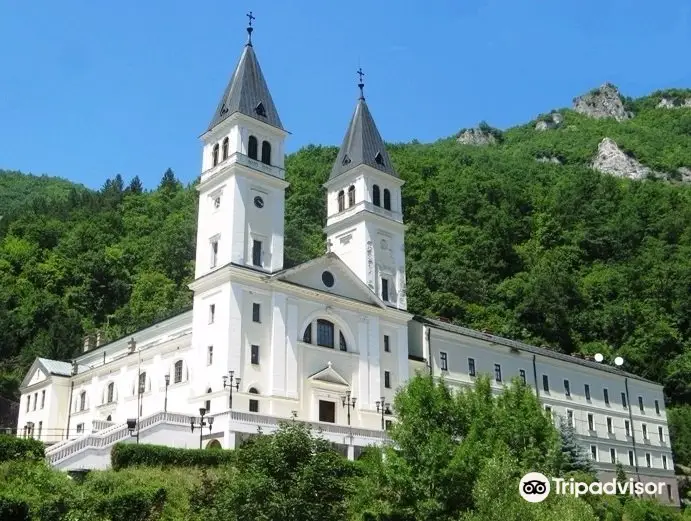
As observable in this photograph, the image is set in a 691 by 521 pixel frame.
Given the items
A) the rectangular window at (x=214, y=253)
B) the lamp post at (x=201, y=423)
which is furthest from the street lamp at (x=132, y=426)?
the rectangular window at (x=214, y=253)

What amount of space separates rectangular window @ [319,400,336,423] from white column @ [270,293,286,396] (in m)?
2.98

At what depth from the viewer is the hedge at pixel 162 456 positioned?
32.4m

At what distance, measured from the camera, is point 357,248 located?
55188 mm

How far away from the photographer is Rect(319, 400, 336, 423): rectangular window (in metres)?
47.0

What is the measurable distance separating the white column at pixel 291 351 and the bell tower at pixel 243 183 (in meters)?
2.65

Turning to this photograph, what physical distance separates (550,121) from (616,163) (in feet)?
117

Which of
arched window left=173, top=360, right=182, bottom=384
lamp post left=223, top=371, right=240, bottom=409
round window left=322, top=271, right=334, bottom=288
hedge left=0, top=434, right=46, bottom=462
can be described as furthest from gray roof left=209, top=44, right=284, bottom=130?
hedge left=0, top=434, right=46, bottom=462

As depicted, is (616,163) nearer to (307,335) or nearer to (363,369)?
(363,369)

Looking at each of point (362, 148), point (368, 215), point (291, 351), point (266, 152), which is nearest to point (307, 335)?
point (291, 351)

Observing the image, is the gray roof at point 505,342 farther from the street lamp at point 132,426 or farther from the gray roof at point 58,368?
the gray roof at point 58,368

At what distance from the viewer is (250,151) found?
161 feet

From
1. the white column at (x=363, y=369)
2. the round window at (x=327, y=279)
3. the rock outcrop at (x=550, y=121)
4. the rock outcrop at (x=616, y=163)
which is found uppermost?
the rock outcrop at (x=550, y=121)

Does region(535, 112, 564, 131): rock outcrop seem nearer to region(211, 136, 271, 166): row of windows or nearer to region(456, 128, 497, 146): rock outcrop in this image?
region(456, 128, 497, 146): rock outcrop

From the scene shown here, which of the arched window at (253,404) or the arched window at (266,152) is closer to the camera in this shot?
the arched window at (253,404)
